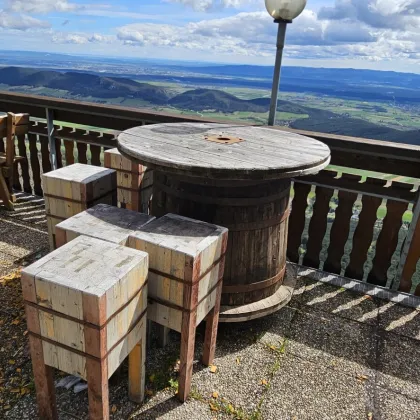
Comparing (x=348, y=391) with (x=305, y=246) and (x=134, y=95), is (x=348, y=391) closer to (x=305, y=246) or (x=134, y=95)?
(x=305, y=246)

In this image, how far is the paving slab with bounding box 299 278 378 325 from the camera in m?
3.21

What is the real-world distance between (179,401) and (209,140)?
73.0 inches

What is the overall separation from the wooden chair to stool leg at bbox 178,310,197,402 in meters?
3.58

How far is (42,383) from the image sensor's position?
193 cm

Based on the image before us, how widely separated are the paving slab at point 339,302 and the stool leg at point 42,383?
6.95ft

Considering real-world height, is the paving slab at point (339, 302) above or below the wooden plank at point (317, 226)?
below

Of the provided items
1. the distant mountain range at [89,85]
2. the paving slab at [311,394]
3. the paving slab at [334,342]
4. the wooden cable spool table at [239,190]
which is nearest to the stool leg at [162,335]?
the wooden cable spool table at [239,190]

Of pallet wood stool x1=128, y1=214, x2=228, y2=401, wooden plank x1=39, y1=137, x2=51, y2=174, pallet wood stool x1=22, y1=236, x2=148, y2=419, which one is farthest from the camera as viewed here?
wooden plank x1=39, y1=137, x2=51, y2=174

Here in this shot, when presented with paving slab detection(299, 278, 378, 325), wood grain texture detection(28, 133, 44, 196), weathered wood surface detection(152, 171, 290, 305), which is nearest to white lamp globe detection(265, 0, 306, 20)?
weathered wood surface detection(152, 171, 290, 305)

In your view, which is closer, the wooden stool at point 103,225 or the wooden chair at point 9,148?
the wooden stool at point 103,225

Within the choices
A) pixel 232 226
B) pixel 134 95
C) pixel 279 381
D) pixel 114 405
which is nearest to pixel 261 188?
pixel 232 226

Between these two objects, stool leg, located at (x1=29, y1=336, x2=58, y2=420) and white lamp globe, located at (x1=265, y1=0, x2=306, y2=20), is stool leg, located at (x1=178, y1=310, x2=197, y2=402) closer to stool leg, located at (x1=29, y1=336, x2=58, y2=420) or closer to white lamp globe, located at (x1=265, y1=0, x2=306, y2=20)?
stool leg, located at (x1=29, y1=336, x2=58, y2=420)

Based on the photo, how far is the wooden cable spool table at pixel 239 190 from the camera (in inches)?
89.1

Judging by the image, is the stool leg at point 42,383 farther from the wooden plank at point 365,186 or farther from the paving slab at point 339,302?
the wooden plank at point 365,186
